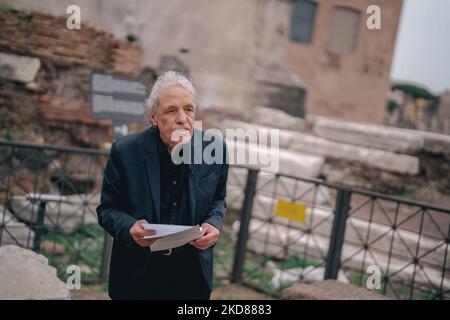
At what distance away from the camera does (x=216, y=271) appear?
19.2 ft

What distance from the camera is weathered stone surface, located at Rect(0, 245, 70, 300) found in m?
2.75

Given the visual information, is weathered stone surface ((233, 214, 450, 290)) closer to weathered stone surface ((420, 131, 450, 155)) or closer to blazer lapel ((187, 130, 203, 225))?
weathered stone surface ((420, 131, 450, 155))

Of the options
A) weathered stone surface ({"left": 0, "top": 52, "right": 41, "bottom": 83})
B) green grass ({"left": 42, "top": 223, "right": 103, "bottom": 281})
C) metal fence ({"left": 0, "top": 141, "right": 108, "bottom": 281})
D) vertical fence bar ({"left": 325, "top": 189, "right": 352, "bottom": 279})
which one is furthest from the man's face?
weathered stone surface ({"left": 0, "top": 52, "right": 41, "bottom": 83})

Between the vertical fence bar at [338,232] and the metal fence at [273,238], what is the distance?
1 centimetres

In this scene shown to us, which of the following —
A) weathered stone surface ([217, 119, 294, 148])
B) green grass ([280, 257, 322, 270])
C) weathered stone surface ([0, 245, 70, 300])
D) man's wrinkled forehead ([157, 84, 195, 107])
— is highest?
man's wrinkled forehead ([157, 84, 195, 107])

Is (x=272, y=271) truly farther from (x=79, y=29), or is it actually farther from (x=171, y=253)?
(x=79, y=29)

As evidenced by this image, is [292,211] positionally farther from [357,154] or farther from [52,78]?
[52,78]

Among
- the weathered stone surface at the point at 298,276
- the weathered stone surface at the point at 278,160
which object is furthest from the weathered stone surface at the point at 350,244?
the weathered stone surface at the point at 278,160

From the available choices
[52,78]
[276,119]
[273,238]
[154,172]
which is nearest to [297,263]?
[273,238]

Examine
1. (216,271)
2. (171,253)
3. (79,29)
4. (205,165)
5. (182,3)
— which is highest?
(182,3)

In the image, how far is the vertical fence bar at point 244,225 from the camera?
5609 mm

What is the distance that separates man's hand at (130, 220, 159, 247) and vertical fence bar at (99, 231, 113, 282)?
2.96m
